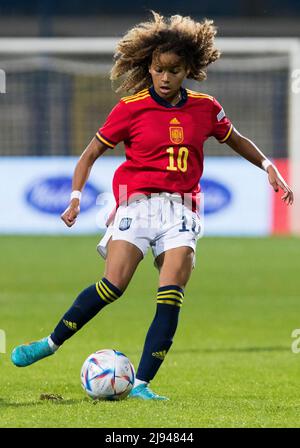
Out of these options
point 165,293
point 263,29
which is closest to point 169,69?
point 165,293

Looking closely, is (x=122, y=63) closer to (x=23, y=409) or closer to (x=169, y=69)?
(x=169, y=69)

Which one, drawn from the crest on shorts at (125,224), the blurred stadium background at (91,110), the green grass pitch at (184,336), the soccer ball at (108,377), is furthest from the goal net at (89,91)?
the soccer ball at (108,377)

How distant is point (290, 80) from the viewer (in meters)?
22.5

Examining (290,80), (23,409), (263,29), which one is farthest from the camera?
(263,29)

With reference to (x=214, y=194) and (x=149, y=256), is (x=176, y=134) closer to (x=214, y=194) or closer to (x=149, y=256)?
(x=149, y=256)

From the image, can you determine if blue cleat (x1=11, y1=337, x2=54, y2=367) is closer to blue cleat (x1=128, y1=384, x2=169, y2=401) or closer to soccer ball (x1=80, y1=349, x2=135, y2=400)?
soccer ball (x1=80, y1=349, x2=135, y2=400)

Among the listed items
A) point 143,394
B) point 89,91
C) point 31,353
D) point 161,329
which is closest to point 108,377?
point 143,394

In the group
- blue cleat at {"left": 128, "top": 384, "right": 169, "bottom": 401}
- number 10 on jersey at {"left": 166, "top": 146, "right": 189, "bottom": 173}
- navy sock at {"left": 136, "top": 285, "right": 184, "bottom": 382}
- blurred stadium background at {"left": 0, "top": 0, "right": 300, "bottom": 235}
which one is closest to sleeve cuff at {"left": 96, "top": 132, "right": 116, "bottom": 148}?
number 10 on jersey at {"left": 166, "top": 146, "right": 189, "bottom": 173}

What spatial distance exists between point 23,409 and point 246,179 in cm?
1428

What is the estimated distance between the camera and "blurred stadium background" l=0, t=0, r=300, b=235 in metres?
20.3

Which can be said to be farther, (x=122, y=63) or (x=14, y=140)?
(x=14, y=140)

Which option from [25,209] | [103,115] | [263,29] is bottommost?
[25,209]

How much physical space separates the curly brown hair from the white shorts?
77 cm
